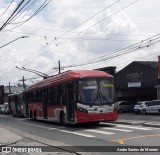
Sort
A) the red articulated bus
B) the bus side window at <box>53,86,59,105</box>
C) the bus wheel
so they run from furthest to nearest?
the bus side window at <box>53,86,59,105</box>, the bus wheel, the red articulated bus

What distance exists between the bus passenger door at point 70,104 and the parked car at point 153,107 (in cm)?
2092

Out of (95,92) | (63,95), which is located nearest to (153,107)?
(63,95)

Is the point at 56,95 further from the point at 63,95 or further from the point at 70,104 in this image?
the point at 70,104

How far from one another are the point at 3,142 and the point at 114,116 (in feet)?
27.5

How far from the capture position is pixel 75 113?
22.7m

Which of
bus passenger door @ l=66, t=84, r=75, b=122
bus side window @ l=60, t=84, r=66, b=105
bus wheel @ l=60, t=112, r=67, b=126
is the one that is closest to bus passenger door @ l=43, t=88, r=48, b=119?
bus wheel @ l=60, t=112, r=67, b=126

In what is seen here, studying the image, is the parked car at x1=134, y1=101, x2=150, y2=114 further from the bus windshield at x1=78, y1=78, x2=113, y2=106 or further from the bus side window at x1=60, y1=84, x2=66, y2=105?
the bus windshield at x1=78, y1=78, x2=113, y2=106

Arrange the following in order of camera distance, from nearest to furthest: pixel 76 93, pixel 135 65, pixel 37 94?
pixel 76 93
pixel 37 94
pixel 135 65

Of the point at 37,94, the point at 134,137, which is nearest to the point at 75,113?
the point at 134,137

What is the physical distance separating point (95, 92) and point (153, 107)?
22.4m

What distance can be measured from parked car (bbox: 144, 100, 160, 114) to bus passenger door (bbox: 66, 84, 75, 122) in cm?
2092

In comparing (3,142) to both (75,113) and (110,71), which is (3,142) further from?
(110,71)

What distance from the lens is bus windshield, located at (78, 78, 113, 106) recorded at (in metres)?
22.6

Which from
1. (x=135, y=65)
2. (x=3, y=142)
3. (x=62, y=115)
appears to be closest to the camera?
(x=3, y=142)
